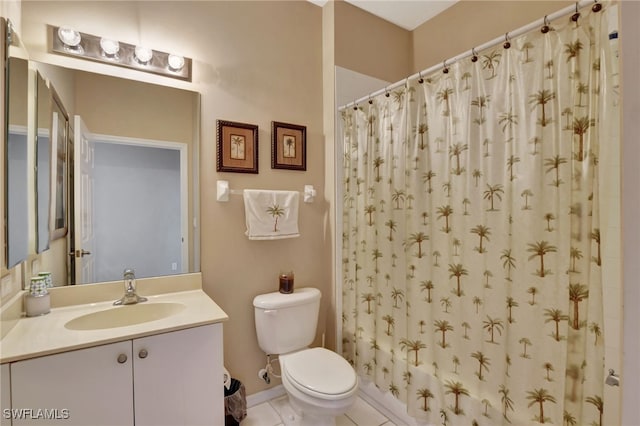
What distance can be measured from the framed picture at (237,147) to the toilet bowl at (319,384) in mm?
1176

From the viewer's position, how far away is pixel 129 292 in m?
1.58

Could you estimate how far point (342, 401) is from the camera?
4.92 ft

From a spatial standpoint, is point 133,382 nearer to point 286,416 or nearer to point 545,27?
point 286,416

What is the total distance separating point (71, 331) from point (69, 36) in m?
1.35

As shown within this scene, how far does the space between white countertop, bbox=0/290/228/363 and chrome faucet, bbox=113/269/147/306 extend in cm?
4

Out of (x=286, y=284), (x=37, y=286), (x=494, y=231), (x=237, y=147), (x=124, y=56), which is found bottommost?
(x=286, y=284)

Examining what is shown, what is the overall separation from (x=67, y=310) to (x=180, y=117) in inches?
44.2

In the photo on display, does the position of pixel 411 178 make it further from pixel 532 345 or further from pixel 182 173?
pixel 182 173

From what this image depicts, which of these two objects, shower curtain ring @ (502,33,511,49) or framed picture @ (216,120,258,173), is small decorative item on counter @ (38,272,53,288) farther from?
shower curtain ring @ (502,33,511,49)

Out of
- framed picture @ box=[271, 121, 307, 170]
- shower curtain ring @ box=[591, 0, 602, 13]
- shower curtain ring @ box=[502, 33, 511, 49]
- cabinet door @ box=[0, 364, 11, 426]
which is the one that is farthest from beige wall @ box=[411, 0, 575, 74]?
cabinet door @ box=[0, 364, 11, 426]

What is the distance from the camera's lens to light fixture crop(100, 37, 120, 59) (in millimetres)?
1577

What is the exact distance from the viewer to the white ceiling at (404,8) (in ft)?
7.35

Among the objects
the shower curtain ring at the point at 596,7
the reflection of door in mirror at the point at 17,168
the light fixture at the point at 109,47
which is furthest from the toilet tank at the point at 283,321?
the shower curtain ring at the point at 596,7

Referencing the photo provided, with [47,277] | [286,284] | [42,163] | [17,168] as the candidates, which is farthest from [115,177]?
[286,284]
